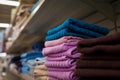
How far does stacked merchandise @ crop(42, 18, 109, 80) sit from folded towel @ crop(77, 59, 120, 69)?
8 cm

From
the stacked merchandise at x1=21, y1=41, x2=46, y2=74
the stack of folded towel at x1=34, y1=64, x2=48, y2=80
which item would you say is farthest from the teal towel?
the stacked merchandise at x1=21, y1=41, x2=46, y2=74

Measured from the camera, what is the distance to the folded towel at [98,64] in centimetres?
52

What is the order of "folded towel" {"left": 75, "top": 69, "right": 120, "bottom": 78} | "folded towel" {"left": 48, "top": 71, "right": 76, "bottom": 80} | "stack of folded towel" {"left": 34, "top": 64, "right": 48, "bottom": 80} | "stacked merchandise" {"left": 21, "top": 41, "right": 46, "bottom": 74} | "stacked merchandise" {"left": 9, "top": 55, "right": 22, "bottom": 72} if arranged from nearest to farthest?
1. "folded towel" {"left": 75, "top": 69, "right": 120, "bottom": 78}
2. "folded towel" {"left": 48, "top": 71, "right": 76, "bottom": 80}
3. "stack of folded towel" {"left": 34, "top": 64, "right": 48, "bottom": 80}
4. "stacked merchandise" {"left": 21, "top": 41, "right": 46, "bottom": 74}
5. "stacked merchandise" {"left": 9, "top": 55, "right": 22, "bottom": 72}

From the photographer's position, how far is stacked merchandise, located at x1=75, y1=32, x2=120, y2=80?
514mm

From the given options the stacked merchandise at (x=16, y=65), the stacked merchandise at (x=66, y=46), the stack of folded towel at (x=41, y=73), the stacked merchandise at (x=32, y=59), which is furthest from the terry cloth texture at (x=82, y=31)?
the stacked merchandise at (x=16, y=65)

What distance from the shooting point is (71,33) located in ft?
2.57

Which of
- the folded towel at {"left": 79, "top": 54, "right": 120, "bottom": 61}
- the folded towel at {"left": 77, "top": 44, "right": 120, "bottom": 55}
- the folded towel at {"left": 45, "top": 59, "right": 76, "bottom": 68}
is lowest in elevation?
the folded towel at {"left": 45, "top": 59, "right": 76, "bottom": 68}

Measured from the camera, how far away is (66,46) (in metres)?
0.76

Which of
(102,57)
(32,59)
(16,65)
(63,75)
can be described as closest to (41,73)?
(63,75)

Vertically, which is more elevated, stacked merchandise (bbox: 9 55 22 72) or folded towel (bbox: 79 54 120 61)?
folded towel (bbox: 79 54 120 61)

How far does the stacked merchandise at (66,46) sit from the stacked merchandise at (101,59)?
0.08 m

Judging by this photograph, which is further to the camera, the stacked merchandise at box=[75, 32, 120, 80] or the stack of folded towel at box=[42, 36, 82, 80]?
the stack of folded towel at box=[42, 36, 82, 80]

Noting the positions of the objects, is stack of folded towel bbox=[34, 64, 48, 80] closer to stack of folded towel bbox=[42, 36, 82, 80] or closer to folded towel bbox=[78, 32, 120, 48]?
stack of folded towel bbox=[42, 36, 82, 80]

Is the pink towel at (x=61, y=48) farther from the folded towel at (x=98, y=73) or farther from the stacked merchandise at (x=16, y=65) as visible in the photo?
the stacked merchandise at (x=16, y=65)
